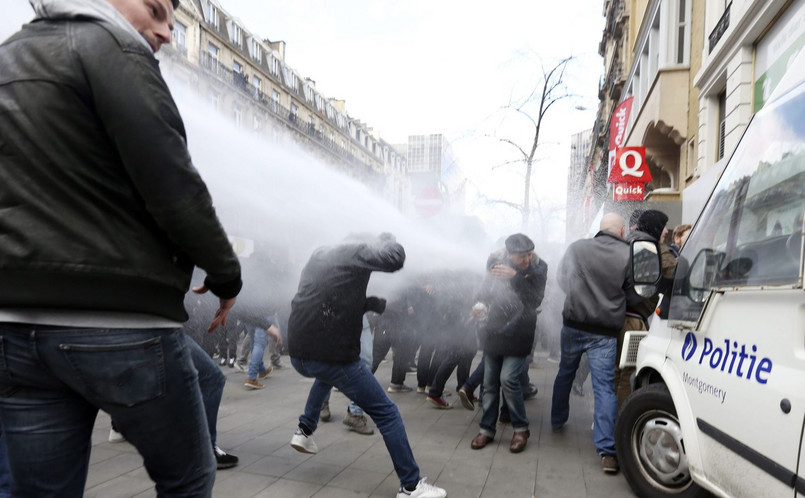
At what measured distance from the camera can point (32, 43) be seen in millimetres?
1382

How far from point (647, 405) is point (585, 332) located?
3.75ft

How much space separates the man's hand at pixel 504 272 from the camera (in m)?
4.50

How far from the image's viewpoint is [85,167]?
53.6 inches

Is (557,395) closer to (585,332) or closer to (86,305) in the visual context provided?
(585,332)

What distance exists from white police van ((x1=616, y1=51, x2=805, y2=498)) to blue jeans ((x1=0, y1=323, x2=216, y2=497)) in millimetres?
1915

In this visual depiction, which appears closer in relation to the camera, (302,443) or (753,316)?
(753,316)

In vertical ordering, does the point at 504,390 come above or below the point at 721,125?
below

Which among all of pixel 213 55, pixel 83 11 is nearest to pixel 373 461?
pixel 83 11

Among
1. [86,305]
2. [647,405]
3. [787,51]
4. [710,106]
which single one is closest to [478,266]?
[647,405]

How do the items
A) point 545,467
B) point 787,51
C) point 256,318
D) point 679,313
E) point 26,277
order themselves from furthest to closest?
1. point 787,51
2. point 256,318
3. point 545,467
4. point 679,313
5. point 26,277

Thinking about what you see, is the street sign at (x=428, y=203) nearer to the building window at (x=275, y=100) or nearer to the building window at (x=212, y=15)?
the building window at (x=212, y=15)

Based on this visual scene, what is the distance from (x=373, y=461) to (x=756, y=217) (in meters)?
3.04

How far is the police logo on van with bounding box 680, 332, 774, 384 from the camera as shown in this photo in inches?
78.3

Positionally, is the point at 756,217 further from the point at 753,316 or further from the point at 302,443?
the point at 302,443
